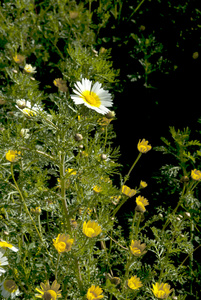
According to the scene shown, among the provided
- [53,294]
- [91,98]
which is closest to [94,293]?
[53,294]

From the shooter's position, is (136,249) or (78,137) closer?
(78,137)

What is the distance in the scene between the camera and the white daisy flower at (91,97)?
1009 mm

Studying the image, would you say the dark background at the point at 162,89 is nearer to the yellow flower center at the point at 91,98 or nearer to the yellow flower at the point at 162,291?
the yellow flower at the point at 162,291

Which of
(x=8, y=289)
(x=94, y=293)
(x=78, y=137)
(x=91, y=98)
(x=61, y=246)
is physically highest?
(x=91, y=98)

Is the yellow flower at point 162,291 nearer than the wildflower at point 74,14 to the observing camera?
Yes

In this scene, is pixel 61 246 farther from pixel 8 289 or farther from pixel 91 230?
pixel 8 289

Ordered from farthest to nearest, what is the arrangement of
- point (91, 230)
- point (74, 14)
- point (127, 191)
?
point (74, 14) < point (127, 191) < point (91, 230)

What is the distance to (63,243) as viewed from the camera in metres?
1.07

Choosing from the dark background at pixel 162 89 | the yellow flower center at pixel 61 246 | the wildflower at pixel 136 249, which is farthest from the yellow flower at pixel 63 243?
the dark background at pixel 162 89

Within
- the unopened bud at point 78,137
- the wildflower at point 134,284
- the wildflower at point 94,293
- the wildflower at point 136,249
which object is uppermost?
the unopened bud at point 78,137

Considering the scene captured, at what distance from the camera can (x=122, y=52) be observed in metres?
2.66

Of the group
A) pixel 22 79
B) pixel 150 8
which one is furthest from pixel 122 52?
pixel 22 79

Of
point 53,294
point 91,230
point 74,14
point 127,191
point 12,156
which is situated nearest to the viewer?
point 53,294

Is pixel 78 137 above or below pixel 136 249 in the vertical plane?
above
